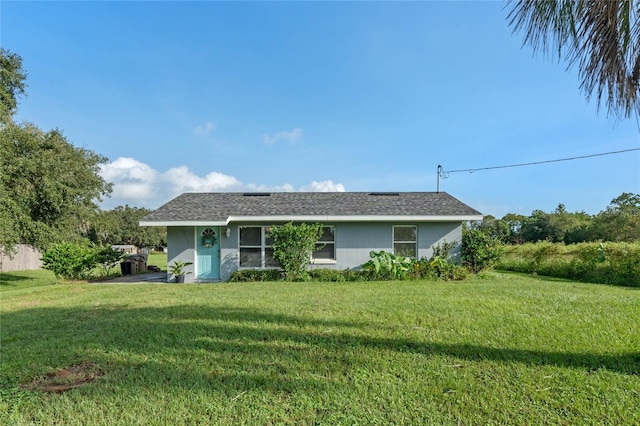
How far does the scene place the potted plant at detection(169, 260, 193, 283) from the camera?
12297 millimetres

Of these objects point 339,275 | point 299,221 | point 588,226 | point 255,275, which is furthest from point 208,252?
point 588,226

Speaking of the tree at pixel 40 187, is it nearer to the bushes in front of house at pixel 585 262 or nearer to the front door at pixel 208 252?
the front door at pixel 208 252

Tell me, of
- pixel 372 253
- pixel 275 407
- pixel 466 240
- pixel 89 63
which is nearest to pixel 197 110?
pixel 89 63

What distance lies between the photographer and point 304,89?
14.5m

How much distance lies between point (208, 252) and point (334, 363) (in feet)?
33.5

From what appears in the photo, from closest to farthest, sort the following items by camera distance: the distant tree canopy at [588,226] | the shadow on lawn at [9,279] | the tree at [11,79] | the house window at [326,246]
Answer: the house window at [326,246], the shadow on lawn at [9,279], the tree at [11,79], the distant tree canopy at [588,226]

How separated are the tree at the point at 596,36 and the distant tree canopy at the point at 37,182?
654 inches

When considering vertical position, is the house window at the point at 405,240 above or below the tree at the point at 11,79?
below

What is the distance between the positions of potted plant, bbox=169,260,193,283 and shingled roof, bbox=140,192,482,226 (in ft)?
4.98

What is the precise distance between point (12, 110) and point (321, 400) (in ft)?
74.8

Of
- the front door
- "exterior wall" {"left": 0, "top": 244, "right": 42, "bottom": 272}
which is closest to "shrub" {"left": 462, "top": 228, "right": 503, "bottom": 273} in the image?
the front door

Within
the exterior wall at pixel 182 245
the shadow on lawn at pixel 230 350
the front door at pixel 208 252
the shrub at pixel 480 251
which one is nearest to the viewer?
the shadow on lawn at pixel 230 350

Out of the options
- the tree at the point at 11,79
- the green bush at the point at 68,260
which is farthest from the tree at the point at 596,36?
the tree at the point at 11,79

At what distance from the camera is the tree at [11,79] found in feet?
54.1
